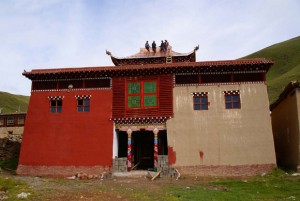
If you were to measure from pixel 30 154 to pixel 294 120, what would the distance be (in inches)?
759

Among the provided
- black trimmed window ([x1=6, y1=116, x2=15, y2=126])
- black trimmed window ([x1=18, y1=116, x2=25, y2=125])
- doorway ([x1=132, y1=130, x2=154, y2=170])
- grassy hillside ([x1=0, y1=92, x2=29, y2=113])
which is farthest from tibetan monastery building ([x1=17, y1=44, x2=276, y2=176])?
grassy hillside ([x1=0, y1=92, x2=29, y2=113])

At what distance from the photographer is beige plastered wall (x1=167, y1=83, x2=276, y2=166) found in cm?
2255

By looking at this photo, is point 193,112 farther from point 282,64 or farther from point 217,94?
point 282,64

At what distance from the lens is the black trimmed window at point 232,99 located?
2355 cm

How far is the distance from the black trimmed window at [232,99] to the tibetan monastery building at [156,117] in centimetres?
7

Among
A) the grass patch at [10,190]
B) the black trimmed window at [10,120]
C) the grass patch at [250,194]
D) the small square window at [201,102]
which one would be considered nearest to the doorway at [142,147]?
the small square window at [201,102]

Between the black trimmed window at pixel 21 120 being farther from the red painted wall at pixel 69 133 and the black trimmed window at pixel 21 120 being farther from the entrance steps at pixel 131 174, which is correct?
the entrance steps at pixel 131 174

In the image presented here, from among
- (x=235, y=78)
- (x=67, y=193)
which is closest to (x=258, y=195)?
(x=67, y=193)

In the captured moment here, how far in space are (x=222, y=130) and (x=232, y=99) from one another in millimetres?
2458

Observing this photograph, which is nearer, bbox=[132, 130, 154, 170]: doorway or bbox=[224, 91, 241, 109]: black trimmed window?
bbox=[224, 91, 241, 109]: black trimmed window

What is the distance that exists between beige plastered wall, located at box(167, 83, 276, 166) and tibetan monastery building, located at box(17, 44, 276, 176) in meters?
0.07

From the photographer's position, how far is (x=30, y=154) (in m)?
24.5

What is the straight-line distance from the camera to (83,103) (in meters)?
25.1

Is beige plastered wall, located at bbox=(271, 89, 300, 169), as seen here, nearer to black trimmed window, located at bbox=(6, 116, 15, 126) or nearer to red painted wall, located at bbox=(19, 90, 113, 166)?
red painted wall, located at bbox=(19, 90, 113, 166)
